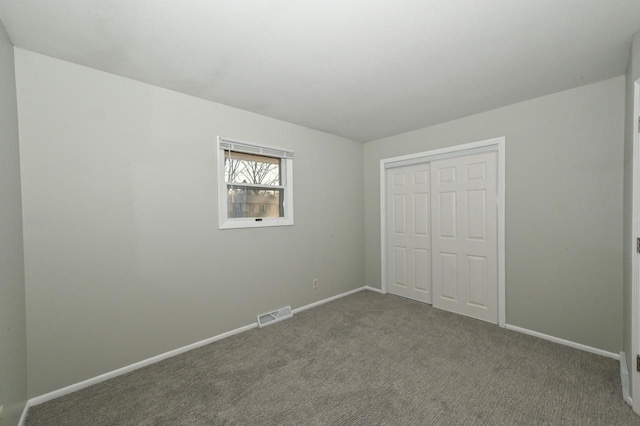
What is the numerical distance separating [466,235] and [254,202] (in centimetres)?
265

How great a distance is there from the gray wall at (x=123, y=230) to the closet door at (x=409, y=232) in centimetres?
181

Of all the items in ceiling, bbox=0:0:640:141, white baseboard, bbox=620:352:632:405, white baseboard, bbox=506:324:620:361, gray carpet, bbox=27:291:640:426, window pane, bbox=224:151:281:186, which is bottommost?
gray carpet, bbox=27:291:640:426

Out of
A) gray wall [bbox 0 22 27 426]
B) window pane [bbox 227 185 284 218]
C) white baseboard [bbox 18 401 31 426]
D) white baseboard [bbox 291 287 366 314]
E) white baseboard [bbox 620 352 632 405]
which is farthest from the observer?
white baseboard [bbox 291 287 366 314]

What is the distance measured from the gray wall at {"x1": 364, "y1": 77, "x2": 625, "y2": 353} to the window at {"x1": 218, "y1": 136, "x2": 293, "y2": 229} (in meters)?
2.41

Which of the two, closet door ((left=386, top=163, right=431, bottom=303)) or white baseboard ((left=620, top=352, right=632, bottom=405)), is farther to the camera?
closet door ((left=386, top=163, right=431, bottom=303))

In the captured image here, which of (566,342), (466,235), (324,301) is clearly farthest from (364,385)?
(466,235)

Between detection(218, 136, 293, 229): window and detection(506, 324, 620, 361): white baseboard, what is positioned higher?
detection(218, 136, 293, 229): window

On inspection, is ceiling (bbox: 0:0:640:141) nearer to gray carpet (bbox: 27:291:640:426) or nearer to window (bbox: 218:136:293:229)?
window (bbox: 218:136:293:229)

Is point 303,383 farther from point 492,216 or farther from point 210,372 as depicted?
point 492,216

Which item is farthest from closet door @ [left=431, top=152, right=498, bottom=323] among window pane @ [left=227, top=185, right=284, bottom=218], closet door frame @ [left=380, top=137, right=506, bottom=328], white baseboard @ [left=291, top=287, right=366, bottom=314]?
window pane @ [left=227, top=185, right=284, bottom=218]

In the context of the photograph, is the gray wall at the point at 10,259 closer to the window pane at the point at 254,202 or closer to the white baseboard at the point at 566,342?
the window pane at the point at 254,202

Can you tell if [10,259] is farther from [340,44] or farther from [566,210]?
[566,210]

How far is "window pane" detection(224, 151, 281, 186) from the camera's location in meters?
2.85

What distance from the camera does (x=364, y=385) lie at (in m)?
1.92
